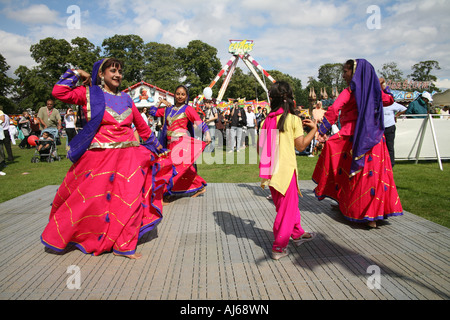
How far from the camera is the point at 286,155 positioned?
3281 mm

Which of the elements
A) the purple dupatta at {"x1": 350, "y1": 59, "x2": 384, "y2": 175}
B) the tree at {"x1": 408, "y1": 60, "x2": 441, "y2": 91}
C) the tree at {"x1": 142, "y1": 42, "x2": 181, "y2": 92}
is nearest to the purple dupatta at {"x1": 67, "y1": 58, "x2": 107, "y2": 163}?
the purple dupatta at {"x1": 350, "y1": 59, "x2": 384, "y2": 175}

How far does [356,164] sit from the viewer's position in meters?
4.25

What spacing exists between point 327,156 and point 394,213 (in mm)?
1211

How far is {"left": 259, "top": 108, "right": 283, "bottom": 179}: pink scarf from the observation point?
3320 mm

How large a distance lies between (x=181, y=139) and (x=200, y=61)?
51787 mm

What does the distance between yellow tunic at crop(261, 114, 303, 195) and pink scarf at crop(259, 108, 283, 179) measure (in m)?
0.04

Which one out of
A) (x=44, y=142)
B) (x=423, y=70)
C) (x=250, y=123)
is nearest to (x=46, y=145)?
(x=44, y=142)

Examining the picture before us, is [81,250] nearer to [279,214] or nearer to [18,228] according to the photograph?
[18,228]

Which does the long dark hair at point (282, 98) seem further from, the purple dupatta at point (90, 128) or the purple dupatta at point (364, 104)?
the purple dupatta at point (90, 128)

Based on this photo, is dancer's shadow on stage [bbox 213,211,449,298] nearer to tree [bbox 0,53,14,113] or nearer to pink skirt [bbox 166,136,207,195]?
pink skirt [bbox 166,136,207,195]

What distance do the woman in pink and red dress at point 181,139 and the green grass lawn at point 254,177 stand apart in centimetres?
216

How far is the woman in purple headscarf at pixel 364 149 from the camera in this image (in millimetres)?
4176

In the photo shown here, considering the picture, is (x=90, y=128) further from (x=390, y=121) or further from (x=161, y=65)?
(x=161, y=65)

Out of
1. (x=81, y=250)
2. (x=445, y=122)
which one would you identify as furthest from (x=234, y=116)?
(x=81, y=250)
